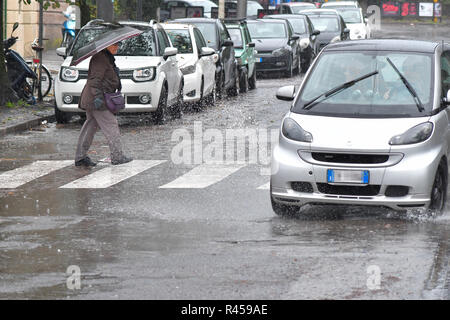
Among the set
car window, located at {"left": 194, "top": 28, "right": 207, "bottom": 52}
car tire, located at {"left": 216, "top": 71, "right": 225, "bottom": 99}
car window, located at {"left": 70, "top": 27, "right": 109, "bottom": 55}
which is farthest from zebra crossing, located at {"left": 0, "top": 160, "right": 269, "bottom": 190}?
car tire, located at {"left": 216, "top": 71, "right": 225, "bottom": 99}

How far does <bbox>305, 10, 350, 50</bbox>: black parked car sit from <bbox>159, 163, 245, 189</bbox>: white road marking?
24.5 meters

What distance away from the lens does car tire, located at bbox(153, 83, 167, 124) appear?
1944 centimetres

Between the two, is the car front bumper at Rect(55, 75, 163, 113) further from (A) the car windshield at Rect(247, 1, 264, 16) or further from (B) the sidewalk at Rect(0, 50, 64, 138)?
(A) the car windshield at Rect(247, 1, 264, 16)

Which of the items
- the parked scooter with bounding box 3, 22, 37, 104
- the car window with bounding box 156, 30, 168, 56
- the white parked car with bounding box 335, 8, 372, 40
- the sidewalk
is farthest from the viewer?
the white parked car with bounding box 335, 8, 372, 40

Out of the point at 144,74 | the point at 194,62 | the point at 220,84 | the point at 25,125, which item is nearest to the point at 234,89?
the point at 220,84

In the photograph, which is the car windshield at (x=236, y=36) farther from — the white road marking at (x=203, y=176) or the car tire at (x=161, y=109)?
the white road marking at (x=203, y=176)

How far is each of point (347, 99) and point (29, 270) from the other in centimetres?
406

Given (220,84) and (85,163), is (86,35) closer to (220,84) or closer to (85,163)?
(220,84)

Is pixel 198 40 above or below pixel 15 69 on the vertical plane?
above

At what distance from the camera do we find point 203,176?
43.9 feet

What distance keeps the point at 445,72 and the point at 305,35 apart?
1008 inches
